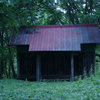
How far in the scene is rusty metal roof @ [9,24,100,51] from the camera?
1306 cm

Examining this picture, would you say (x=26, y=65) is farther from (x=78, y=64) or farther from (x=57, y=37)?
(x=78, y=64)

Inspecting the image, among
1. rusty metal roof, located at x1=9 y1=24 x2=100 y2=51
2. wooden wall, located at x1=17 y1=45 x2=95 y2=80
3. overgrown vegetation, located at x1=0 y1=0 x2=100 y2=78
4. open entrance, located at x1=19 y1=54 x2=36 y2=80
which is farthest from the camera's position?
open entrance, located at x1=19 y1=54 x2=36 y2=80

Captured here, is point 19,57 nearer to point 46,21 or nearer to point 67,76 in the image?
point 67,76

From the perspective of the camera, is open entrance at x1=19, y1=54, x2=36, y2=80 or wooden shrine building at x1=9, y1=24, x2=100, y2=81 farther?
open entrance at x1=19, y1=54, x2=36, y2=80

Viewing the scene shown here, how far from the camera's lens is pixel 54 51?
13789 mm

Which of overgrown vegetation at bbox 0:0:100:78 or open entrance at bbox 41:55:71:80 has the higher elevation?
overgrown vegetation at bbox 0:0:100:78

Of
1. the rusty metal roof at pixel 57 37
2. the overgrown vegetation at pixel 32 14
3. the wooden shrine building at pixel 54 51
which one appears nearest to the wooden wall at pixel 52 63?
the wooden shrine building at pixel 54 51

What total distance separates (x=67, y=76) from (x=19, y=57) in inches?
183

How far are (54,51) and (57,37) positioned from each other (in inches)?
49.4

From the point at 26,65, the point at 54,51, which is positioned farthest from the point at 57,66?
the point at 26,65

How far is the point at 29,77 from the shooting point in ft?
48.6

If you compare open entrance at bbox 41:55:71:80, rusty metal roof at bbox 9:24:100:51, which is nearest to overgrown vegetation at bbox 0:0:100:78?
rusty metal roof at bbox 9:24:100:51

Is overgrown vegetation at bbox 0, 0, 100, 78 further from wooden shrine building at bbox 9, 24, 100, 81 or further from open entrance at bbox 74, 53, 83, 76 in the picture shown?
open entrance at bbox 74, 53, 83, 76

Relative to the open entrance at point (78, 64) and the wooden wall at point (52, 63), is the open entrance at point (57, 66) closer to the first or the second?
the wooden wall at point (52, 63)
